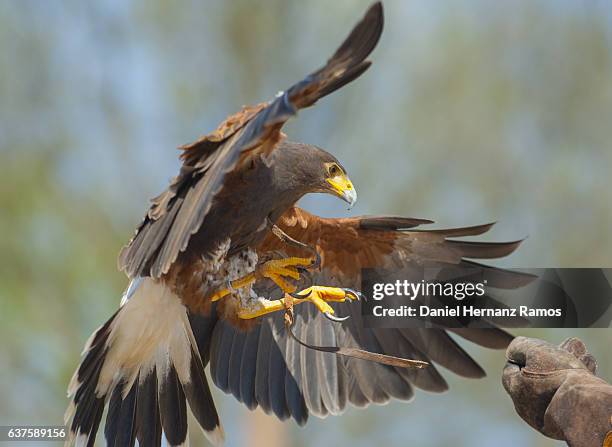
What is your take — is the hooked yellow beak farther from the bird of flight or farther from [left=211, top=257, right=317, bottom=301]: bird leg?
[left=211, top=257, right=317, bottom=301]: bird leg

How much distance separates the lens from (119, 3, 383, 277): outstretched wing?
2.96 metres

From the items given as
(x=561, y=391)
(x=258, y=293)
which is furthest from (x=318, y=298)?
(x=561, y=391)

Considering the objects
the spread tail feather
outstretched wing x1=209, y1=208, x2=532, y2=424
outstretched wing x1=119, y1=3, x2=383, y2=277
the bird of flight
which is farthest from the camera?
outstretched wing x1=209, y1=208, x2=532, y2=424

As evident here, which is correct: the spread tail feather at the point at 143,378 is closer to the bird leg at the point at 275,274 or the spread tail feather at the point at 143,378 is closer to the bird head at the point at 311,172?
the bird leg at the point at 275,274

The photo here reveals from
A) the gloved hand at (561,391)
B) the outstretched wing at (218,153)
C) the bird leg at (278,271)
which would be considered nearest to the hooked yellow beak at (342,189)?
the bird leg at (278,271)

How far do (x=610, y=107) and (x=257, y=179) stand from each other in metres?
7.49

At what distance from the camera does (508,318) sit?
453cm

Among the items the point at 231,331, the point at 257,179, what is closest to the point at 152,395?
the point at 231,331

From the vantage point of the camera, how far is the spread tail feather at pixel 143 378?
13.8 feet

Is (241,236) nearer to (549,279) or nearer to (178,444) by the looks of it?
(178,444)

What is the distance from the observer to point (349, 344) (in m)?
4.85

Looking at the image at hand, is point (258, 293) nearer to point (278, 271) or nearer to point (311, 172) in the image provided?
point (278, 271)

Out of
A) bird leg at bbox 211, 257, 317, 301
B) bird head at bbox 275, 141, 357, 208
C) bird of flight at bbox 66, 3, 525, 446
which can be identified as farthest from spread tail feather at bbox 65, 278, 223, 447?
bird head at bbox 275, 141, 357, 208

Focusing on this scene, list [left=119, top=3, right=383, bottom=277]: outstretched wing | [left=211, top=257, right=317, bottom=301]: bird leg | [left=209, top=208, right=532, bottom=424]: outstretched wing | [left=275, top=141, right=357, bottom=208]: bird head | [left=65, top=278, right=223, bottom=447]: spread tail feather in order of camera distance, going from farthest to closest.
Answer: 1. [left=209, top=208, right=532, bottom=424]: outstretched wing
2. [left=65, top=278, right=223, bottom=447]: spread tail feather
3. [left=211, top=257, right=317, bottom=301]: bird leg
4. [left=275, top=141, right=357, bottom=208]: bird head
5. [left=119, top=3, right=383, bottom=277]: outstretched wing
